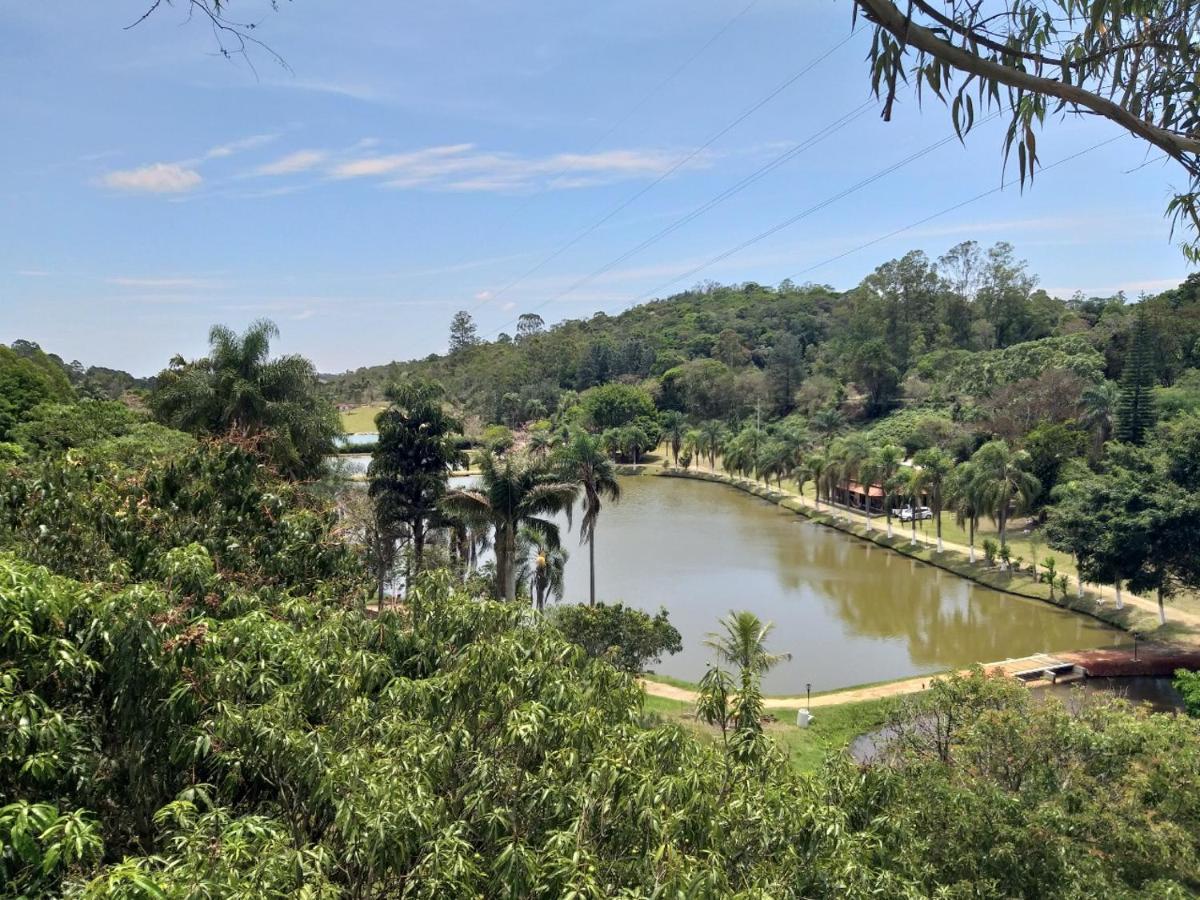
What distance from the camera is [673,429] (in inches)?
2424

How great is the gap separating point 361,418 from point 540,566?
221 feet

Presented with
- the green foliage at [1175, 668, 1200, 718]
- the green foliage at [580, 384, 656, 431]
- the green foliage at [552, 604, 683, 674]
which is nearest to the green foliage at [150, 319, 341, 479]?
the green foliage at [552, 604, 683, 674]

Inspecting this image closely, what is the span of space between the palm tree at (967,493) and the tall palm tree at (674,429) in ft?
103

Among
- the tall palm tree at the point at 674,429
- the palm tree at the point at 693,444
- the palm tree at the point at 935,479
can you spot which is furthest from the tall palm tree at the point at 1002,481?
the tall palm tree at the point at 674,429

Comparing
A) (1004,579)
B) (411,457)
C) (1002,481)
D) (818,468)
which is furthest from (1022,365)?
(411,457)

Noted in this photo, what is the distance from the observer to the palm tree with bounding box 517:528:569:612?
61.5 feet

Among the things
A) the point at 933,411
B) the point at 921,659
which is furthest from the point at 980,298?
the point at 921,659

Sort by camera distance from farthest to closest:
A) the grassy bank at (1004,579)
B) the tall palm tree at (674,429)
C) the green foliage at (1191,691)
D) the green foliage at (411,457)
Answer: the tall palm tree at (674,429), the grassy bank at (1004,579), the green foliage at (411,457), the green foliage at (1191,691)

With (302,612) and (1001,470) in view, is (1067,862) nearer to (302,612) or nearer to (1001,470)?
(302,612)

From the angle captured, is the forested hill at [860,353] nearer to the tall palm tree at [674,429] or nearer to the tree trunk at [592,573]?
the tall palm tree at [674,429]

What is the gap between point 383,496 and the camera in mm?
19141

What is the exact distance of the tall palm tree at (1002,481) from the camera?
27.0 meters

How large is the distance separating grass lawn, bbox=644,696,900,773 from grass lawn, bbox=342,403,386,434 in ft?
190

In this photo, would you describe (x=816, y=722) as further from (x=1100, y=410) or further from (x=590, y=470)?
(x=1100, y=410)
